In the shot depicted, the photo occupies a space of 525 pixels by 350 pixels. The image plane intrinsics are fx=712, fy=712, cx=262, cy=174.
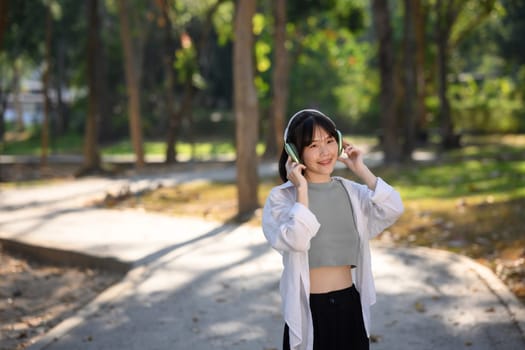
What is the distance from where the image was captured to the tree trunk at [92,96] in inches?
754

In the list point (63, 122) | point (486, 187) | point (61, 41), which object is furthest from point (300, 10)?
point (63, 122)

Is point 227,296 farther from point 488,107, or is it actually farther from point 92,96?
point 488,107

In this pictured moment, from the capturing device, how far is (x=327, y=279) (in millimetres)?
3518

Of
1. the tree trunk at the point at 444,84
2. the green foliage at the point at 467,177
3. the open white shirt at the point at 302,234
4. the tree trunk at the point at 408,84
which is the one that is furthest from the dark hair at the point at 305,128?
the tree trunk at the point at 444,84

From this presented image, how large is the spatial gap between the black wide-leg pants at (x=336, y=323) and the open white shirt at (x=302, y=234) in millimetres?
70

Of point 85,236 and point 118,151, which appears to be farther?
point 118,151

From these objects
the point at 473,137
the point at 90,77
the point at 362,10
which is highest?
the point at 362,10

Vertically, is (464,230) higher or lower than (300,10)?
lower

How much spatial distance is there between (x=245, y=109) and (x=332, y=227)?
7713 millimetres

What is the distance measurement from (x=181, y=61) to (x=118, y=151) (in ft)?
38.1

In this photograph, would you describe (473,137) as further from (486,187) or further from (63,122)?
(63,122)

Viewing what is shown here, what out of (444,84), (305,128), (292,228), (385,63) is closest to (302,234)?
(292,228)

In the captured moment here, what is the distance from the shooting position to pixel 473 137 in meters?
33.6

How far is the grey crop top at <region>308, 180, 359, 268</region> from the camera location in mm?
3477
